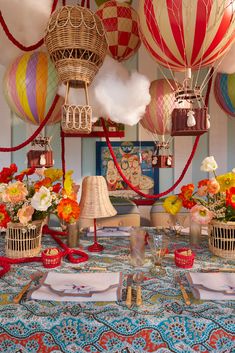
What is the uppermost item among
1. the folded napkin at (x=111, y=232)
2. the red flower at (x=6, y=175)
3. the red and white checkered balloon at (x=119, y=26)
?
the red and white checkered balloon at (x=119, y=26)

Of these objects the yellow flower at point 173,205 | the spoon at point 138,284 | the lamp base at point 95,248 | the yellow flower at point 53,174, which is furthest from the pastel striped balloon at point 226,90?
the spoon at point 138,284

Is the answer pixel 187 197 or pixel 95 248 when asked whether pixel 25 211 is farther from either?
pixel 187 197

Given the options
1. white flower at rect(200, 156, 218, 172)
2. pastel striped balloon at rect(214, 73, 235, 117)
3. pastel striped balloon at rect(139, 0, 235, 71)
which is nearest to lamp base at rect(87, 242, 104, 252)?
white flower at rect(200, 156, 218, 172)

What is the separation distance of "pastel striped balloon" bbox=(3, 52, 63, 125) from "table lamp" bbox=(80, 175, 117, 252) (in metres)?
0.57

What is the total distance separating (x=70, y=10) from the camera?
4.07 feet

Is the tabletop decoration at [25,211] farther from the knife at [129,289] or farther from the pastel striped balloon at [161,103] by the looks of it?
the pastel striped balloon at [161,103]

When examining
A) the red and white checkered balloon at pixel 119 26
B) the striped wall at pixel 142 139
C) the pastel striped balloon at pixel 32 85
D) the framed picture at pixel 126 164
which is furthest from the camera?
the framed picture at pixel 126 164

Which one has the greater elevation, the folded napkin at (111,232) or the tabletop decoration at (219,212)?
the tabletop decoration at (219,212)

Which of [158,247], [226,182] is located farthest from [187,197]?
[158,247]

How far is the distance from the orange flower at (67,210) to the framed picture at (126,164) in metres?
2.16

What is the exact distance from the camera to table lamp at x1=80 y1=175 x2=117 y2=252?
1.37 m

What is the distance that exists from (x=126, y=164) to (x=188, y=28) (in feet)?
7.42

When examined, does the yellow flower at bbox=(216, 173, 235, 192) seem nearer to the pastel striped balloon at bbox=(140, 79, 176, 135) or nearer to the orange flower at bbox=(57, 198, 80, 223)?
the orange flower at bbox=(57, 198, 80, 223)

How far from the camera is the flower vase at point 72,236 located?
146 centimetres
